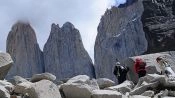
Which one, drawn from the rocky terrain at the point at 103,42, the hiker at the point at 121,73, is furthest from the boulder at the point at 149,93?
the rocky terrain at the point at 103,42

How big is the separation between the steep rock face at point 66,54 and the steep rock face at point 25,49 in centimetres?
293

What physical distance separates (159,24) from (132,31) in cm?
1420

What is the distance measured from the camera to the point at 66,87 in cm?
1203

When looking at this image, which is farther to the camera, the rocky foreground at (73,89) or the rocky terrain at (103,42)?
the rocky terrain at (103,42)

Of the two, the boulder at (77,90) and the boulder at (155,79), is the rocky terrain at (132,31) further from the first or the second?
the boulder at (77,90)

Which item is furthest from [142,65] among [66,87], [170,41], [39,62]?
[39,62]

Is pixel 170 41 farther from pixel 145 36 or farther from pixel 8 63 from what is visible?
A: pixel 8 63

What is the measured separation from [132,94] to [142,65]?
5.85 meters

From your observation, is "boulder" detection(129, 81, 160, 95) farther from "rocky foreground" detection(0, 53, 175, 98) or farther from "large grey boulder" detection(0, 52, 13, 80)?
"large grey boulder" detection(0, 52, 13, 80)

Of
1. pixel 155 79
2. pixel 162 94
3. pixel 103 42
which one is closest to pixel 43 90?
pixel 162 94

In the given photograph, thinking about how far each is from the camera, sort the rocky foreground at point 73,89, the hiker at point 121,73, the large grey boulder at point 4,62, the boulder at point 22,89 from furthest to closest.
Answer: the hiker at point 121,73 → the large grey boulder at point 4,62 → the boulder at point 22,89 → the rocky foreground at point 73,89

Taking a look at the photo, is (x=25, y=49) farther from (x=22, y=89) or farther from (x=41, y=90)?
(x=41, y=90)

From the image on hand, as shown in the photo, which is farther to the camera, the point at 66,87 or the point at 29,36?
the point at 29,36

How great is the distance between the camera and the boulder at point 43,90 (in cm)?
1102
